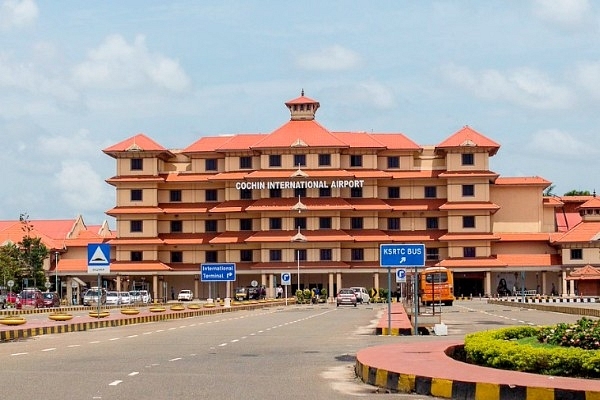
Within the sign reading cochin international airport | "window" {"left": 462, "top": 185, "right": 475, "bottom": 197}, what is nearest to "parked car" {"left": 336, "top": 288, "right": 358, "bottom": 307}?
the sign reading cochin international airport

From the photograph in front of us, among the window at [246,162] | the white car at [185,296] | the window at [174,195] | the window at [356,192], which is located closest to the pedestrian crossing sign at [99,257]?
the white car at [185,296]

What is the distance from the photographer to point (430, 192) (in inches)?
4092

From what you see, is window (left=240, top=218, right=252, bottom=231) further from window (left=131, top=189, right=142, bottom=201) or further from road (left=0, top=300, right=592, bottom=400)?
road (left=0, top=300, right=592, bottom=400)

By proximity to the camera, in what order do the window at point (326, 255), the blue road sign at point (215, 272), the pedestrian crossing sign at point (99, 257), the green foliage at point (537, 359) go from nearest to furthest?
the green foliage at point (537, 359)
the pedestrian crossing sign at point (99, 257)
the blue road sign at point (215, 272)
the window at point (326, 255)

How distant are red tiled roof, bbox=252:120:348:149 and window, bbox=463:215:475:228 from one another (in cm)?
1347

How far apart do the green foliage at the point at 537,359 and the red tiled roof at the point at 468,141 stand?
283ft

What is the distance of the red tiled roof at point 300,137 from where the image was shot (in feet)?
331

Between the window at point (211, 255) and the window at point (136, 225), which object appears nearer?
the window at point (136, 225)

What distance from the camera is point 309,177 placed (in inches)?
3910

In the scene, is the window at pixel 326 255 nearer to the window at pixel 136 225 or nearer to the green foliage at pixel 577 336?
the window at pixel 136 225

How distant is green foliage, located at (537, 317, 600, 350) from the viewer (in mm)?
15188

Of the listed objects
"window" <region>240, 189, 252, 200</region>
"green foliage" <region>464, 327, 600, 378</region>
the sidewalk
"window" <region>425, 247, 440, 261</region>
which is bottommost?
the sidewalk

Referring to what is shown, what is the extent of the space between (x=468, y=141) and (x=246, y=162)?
22.1 metres

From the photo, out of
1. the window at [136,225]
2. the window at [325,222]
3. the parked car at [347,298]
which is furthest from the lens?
the window at [136,225]
